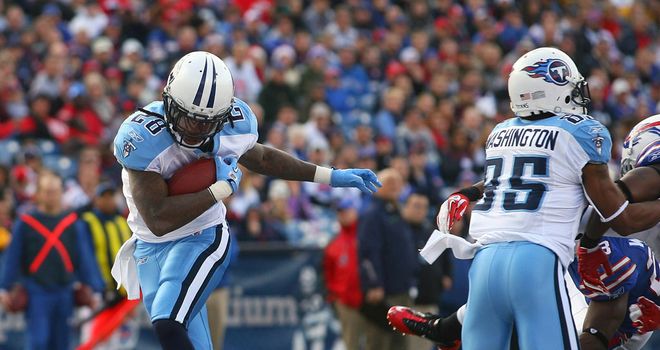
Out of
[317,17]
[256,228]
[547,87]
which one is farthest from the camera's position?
[317,17]

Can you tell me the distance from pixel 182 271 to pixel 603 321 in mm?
2323

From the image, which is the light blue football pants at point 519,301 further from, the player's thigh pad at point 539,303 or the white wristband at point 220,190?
the white wristband at point 220,190

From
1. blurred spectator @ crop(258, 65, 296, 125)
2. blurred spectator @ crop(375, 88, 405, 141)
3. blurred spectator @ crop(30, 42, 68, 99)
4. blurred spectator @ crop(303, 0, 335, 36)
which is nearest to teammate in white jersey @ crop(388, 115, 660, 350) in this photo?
blurred spectator @ crop(30, 42, 68, 99)

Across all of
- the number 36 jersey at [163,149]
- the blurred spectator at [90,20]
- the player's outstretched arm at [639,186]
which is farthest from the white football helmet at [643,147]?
the blurred spectator at [90,20]

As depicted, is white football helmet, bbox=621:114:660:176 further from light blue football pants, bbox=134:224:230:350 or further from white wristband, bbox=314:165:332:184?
light blue football pants, bbox=134:224:230:350

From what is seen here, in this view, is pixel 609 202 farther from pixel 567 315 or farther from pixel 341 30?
pixel 341 30

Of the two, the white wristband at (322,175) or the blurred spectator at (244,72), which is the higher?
the blurred spectator at (244,72)

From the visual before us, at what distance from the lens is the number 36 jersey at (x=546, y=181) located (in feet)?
17.1

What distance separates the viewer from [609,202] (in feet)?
17.2

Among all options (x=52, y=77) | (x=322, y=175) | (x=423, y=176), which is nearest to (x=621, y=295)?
(x=322, y=175)

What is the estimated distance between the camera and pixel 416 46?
15.8 meters

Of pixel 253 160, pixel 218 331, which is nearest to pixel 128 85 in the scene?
pixel 218 331

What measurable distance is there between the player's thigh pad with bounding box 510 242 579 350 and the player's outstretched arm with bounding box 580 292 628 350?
0.76 meters

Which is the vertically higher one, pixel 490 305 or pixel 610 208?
pixel 610 208
